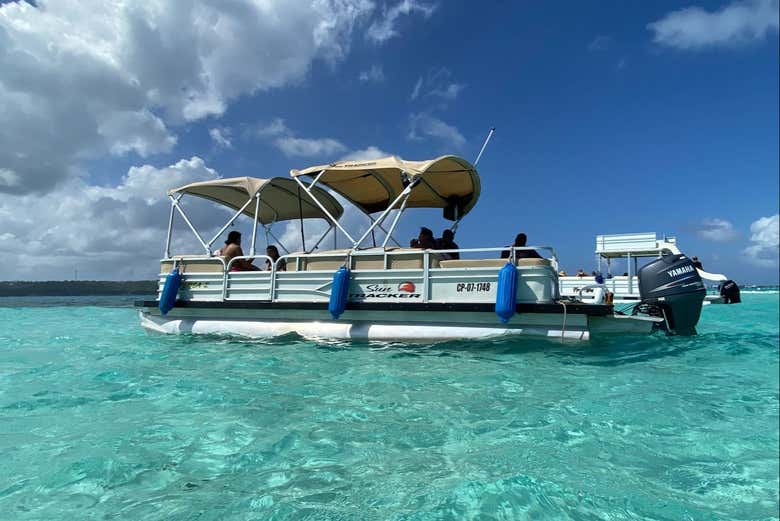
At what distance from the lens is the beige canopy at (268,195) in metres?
10.1

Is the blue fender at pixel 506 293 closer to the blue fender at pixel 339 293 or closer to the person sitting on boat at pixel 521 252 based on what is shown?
the person sitting on boat at pixel 521 252

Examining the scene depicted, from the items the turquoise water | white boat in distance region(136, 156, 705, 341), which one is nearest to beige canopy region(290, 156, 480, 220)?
white boat in distance region(136, 156, 705, 341)

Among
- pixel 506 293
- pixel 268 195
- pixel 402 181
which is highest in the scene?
pixel 268 195

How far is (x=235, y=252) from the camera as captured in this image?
10.0 meters

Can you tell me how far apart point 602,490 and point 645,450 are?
0.82 metres

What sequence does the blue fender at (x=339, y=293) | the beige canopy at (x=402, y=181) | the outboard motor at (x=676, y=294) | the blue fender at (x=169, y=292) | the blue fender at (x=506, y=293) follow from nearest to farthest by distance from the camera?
the blue fender at (x=506, y=293)
the outboard motor at (x=676, y=294)
the blue fender at (x=339, y=293)
the beige canopy at (x=402, y=181)
the blue fender at (x=169, y=292)

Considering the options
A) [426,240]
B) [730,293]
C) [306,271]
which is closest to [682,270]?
[426,240]

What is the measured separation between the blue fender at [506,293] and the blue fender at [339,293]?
9.22ft

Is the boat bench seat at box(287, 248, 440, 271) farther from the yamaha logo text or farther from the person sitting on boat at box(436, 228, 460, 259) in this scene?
the yamaha logo text

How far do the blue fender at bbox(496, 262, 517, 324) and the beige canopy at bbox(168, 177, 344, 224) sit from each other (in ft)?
18.8

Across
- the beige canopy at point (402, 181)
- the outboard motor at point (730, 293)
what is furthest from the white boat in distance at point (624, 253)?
the beige canopy at point (402, 181)

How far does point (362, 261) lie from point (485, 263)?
7.81 feet

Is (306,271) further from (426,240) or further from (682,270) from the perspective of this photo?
(682,270)

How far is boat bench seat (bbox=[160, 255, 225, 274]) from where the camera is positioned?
9875 millimetres
